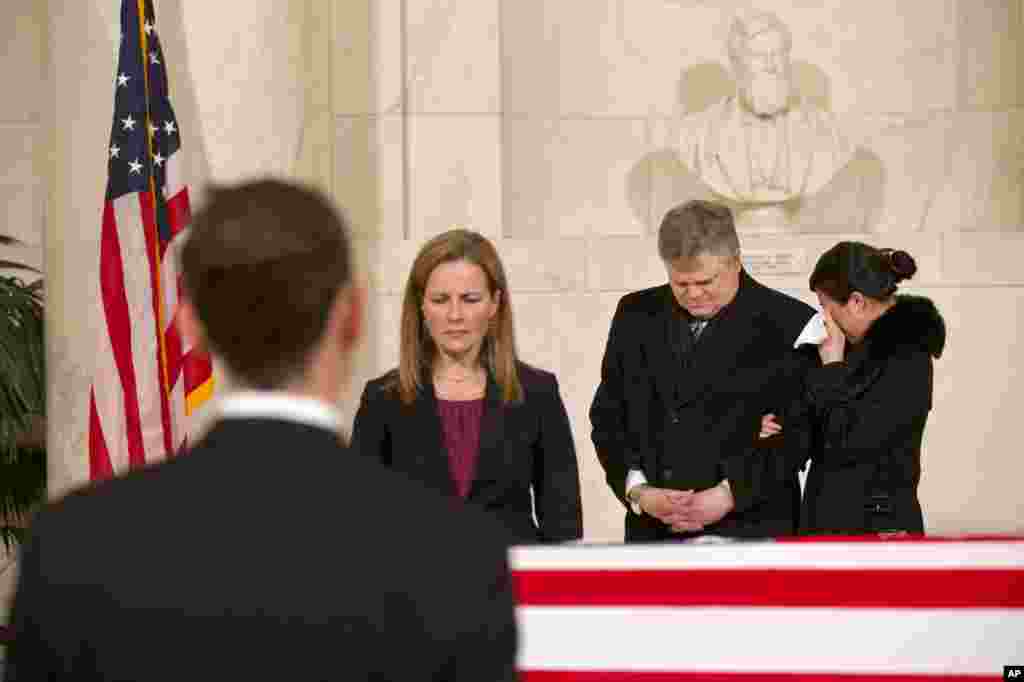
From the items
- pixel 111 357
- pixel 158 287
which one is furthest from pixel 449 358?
pixel 111 357

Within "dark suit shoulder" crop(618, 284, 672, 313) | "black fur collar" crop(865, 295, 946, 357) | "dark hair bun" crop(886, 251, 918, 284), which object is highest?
"dark hair bun" crop(886, 251, 918, 284)

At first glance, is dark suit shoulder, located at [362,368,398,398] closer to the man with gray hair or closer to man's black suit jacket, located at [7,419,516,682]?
the man with gray hair

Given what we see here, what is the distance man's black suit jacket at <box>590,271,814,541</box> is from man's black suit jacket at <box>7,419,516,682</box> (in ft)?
11.8

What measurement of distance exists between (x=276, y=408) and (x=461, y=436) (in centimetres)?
300

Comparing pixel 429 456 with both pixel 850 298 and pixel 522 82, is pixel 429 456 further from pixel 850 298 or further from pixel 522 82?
pixel 522 82

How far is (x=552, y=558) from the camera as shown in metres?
3.93

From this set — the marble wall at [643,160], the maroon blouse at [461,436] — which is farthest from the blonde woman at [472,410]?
the marble wall at [643,160]

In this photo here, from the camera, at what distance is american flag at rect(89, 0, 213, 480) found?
6539 mm

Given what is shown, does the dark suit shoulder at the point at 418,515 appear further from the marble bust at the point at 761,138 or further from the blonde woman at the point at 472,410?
the marble bust at the point at 761,138

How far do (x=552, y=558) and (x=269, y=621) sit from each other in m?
2.27

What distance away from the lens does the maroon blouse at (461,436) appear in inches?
186

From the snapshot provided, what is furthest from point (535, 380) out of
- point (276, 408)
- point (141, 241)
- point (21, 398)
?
point (276, 408)

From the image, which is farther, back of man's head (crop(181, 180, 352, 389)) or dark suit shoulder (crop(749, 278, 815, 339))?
dark suit shoulder (crop(749, 278, 815, 339))

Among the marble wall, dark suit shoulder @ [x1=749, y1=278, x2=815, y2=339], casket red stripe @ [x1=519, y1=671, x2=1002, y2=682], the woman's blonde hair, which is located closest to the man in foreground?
casket red stripe @ [x1=519, y1=671, x2=1002, y2=682]
